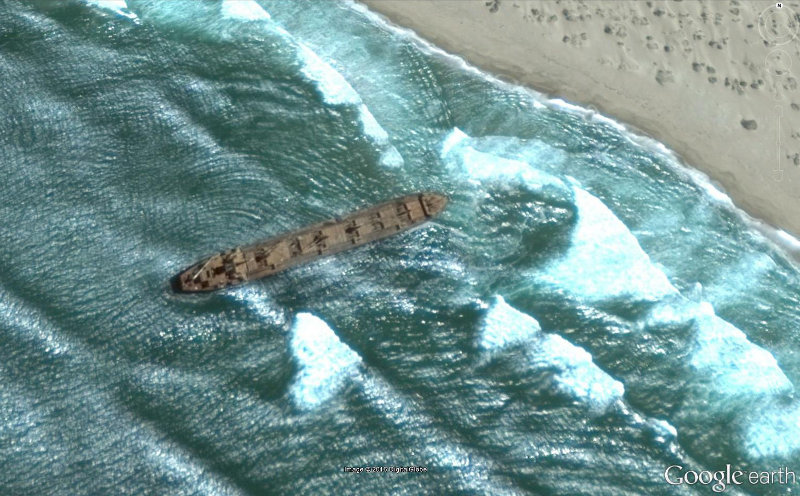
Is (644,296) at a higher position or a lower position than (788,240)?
lower

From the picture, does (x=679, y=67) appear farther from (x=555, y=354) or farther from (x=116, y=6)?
(x=116, y=6)

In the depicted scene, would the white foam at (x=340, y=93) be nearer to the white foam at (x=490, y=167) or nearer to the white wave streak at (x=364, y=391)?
the white foam at (x=490, y=167)

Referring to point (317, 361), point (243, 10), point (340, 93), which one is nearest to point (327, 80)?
point (340, 93)

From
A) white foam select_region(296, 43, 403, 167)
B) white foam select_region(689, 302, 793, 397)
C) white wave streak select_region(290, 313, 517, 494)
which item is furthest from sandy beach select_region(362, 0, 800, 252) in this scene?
white wave streak select_region(290, 313, 517, 494)

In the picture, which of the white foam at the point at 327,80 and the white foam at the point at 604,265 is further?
the white foam at the point at 327,80

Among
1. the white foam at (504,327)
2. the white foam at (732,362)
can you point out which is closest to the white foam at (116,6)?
the white foam at (504,327)

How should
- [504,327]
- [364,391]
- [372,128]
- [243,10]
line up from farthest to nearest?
[243,10] < [372,128] < [504,327] < [364,391]

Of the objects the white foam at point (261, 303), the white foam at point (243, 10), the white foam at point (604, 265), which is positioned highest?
the white foam at point (243, 10)

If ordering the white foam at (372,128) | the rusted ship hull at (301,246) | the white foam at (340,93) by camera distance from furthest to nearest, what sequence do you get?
the white foam at (372,128), the white foam at (340,93), the rusted ship hull at (301,246)

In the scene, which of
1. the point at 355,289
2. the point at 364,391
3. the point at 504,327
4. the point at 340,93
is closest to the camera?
the point at 364,391
